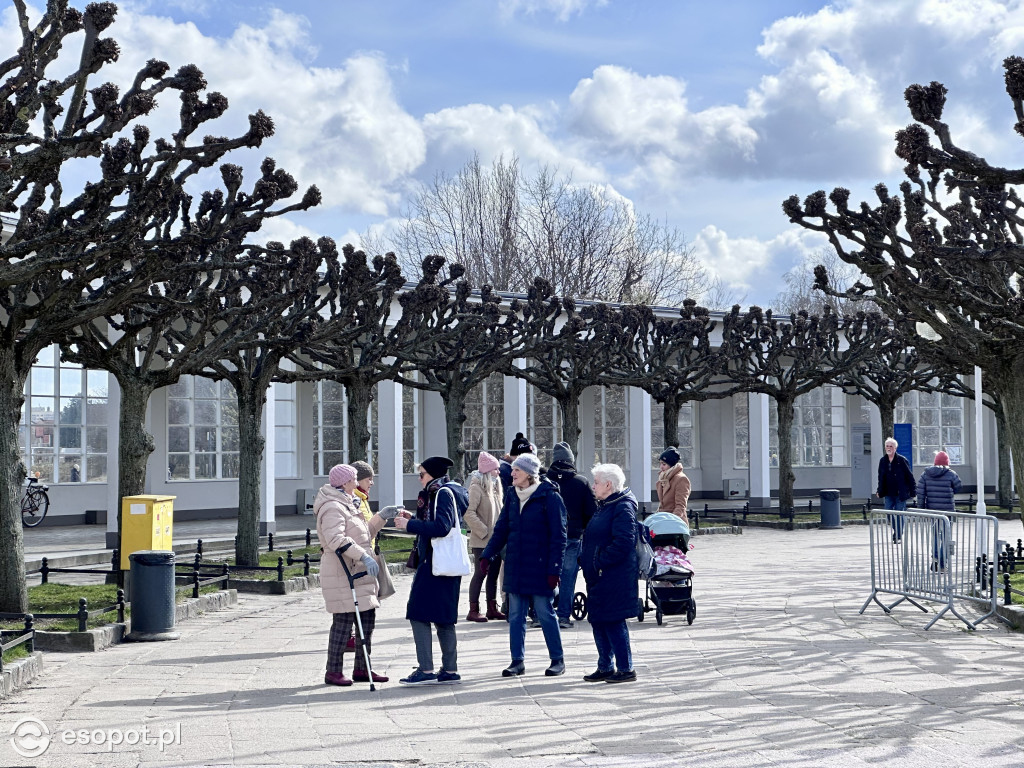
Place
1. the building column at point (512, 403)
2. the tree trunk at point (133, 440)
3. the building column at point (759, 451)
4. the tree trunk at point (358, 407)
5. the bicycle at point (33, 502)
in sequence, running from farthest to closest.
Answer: the building column at point (759, 451)
the building column at point (512, 403)
the bicycle at point (33, 502)
the tree trunk at point (358, 407)
the tree trunk at point (133, 440)

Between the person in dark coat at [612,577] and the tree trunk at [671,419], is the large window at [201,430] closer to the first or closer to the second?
the tree trunk at [671,419]

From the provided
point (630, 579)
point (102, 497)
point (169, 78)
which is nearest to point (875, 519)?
point (630, 579)

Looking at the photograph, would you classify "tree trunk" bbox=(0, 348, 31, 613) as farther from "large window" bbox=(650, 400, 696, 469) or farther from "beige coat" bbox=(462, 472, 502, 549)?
"large window" bbox=(650, 400, 696, 469)

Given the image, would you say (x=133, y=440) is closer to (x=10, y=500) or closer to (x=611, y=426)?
(x=10, y=500)

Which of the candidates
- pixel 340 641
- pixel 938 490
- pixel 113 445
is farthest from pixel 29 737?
pixel 113 445

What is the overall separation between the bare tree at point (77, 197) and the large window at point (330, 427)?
19447 millimetres

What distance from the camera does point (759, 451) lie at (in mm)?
35688

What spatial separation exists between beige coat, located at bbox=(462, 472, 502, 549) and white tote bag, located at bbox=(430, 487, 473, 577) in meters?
3.50

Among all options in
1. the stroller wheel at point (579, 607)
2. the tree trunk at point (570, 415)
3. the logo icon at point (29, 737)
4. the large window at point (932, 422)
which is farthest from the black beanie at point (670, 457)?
the large window at point (932, 422)

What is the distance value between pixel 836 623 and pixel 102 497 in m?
20.6

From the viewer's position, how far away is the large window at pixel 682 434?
40406 millimetres

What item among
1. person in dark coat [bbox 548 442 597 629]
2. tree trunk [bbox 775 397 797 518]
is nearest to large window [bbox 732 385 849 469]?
tree trunk [bbox 775 397 797 518]

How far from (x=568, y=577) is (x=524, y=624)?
2.42 meters

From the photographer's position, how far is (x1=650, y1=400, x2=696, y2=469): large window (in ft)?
133
